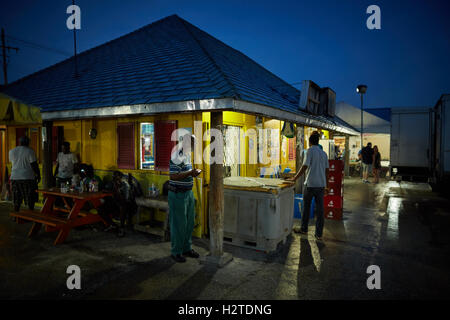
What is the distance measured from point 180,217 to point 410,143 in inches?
480

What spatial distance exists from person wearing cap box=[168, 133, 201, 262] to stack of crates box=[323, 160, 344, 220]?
4473 mm

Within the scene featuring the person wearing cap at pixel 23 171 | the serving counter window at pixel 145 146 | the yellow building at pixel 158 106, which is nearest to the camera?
the yellow building at pixel 158 106

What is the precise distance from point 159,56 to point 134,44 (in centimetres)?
266

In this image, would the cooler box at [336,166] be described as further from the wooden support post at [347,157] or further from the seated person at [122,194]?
the wooden support post at [347,157]

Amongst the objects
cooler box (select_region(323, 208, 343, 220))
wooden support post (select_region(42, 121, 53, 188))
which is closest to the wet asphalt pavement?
cooler box (select_region(323, 208, 343, 220))

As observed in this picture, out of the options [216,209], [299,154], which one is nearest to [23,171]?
[216,209]

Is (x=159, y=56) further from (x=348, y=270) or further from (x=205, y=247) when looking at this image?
Answer: (x=348, y=270)

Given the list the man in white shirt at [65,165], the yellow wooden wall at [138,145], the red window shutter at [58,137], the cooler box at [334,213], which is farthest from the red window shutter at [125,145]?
the cooler box at [334,213]

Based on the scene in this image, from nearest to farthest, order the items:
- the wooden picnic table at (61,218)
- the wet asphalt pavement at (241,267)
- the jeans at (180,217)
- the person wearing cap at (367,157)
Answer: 1. the wet asphalt pavement at (241,267)
2. the jeans at (180,217)
3. the wooden picnic table at (61,218)
4. the person wearing cap at (367,157)

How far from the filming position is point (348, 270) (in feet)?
15.0

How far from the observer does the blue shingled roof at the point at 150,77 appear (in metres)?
5.34

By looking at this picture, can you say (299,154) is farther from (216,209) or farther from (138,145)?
(138,145)

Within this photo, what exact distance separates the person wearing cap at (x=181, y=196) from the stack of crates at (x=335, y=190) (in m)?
4.47

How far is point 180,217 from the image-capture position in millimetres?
4832
